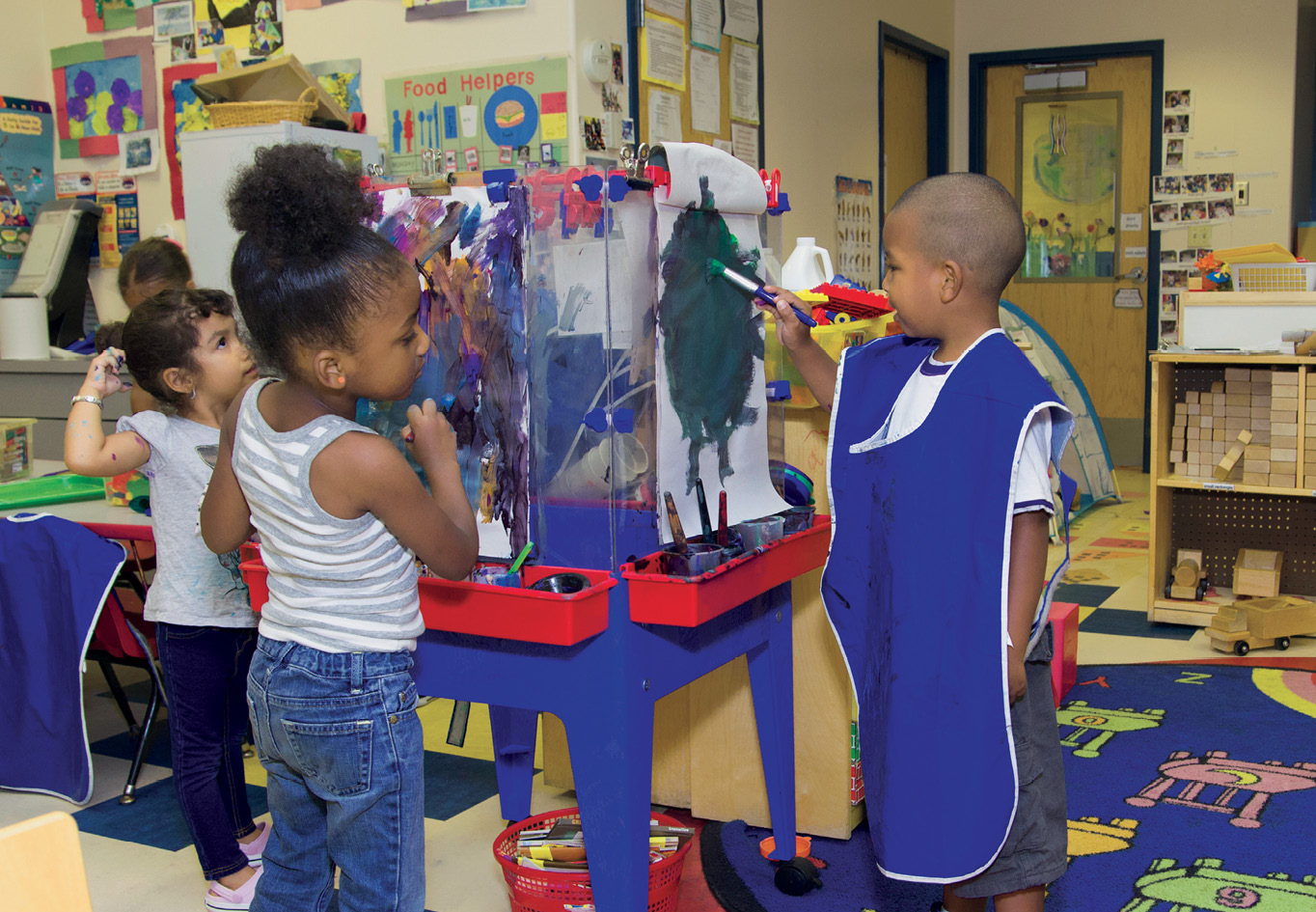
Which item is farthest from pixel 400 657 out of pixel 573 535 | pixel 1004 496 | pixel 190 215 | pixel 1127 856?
pixel 190 215

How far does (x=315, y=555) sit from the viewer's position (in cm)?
134

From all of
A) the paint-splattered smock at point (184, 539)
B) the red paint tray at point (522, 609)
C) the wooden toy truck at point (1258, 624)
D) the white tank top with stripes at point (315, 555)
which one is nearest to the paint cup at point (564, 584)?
the red paint tray at point (522, 609)

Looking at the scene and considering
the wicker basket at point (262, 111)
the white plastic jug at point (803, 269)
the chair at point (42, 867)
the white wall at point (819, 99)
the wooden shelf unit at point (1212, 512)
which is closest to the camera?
the chair at point (42, 867)

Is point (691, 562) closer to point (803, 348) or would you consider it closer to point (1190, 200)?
point (803, 348)

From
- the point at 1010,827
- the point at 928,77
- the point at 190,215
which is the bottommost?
the point at 1010,827

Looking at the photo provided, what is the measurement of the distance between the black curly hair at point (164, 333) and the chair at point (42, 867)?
55.3 inches

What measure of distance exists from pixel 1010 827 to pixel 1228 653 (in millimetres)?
2286

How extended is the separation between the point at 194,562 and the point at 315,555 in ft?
2.67

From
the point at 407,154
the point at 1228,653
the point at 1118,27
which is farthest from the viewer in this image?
the point at 1118,27

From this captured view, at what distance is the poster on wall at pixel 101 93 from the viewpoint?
416 cm

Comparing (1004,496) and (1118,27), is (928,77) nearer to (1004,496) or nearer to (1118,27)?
(1118,27)

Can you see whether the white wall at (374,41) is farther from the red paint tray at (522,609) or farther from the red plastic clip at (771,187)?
the red paint tray at (522,609)

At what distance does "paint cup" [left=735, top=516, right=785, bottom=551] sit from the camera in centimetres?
177

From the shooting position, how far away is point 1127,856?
2107 mm
